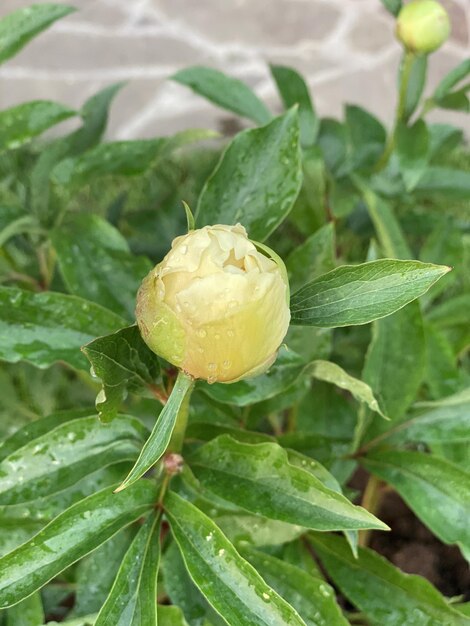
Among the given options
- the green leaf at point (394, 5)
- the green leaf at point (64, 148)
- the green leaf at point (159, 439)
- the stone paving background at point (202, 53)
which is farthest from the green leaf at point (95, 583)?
the stone paving background at point (202, 53)

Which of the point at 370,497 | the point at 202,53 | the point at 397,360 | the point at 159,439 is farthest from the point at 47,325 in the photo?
the point at 202,53

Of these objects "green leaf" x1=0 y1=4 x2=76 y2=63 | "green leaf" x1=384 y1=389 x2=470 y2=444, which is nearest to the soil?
"green leaf" x1=384 y1=389 x2=470 y2=444

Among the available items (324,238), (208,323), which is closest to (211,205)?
(324,238)

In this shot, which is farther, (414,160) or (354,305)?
(414,160)

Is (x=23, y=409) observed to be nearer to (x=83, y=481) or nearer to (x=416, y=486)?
(x=83, y=481)

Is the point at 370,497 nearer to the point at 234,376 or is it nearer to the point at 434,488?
the point at 434,488

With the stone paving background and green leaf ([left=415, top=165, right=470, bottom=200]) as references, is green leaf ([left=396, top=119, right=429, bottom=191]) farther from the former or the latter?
the stone paving background
